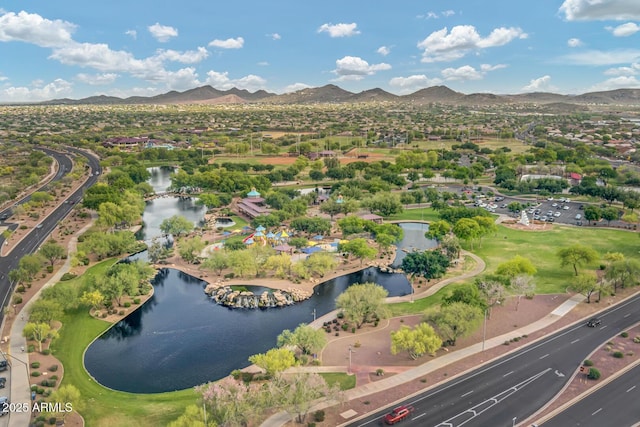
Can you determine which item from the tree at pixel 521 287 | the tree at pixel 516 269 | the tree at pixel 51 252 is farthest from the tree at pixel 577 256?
the tree at pixel 51 252

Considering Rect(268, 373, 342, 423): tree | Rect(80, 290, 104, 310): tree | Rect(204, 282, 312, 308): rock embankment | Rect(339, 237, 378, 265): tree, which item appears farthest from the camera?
Rect(339, 237, 378, 265): tree

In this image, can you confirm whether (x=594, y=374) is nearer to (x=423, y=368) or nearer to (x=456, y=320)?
(x=456, y=320)

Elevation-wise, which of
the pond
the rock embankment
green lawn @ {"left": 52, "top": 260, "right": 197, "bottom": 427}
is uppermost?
the rock embankment

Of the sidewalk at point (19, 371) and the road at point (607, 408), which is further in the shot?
the sidewalk at point (19, 371)

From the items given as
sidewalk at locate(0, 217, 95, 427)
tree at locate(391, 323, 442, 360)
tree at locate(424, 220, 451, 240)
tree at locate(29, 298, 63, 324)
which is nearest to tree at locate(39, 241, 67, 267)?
sidewalk at locate(0, 217, 95, 427)

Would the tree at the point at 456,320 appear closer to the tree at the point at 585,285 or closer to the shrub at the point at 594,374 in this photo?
the shrub at the point at 594,374

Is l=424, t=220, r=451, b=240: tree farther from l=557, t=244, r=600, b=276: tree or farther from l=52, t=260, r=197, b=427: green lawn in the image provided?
l=52, t=260, r=197, b=427: green lawn

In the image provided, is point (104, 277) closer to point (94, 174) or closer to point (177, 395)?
point (177, 395)
